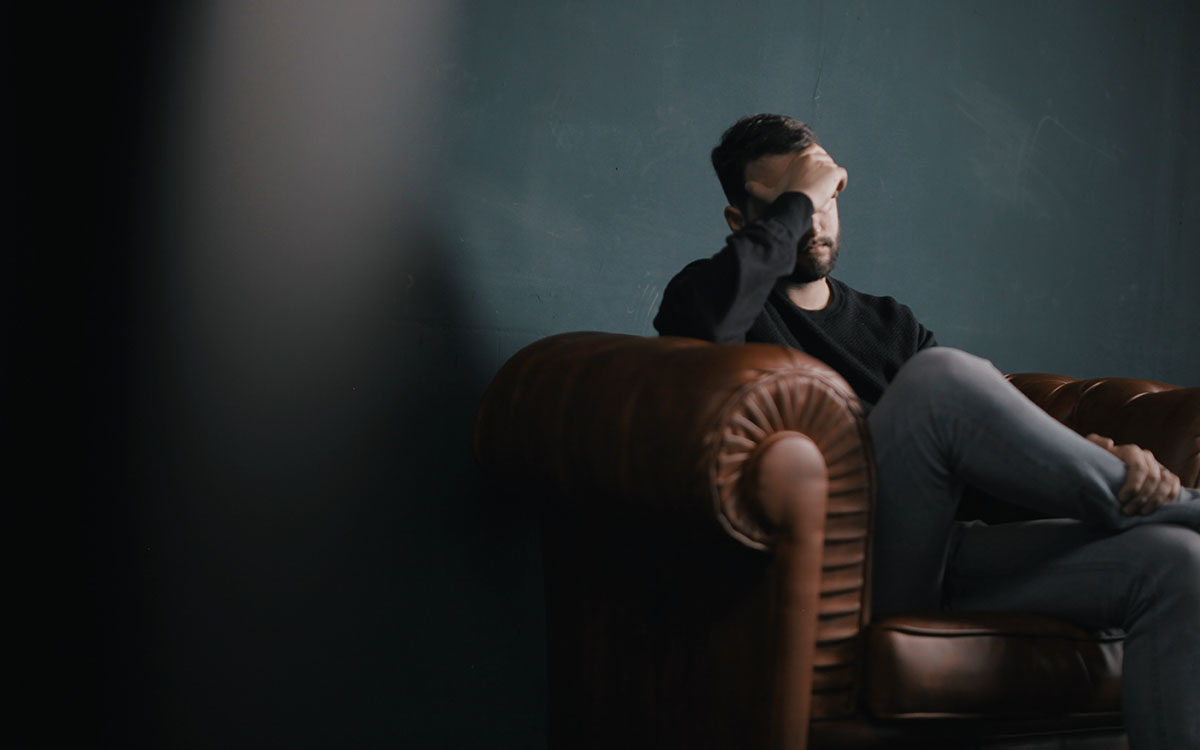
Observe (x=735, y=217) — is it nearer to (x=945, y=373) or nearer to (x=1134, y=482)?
(x=945, y=373)

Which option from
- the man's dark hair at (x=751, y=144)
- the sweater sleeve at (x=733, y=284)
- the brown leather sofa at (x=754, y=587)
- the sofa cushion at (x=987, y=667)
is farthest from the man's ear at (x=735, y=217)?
the sofa cushion at (x=987, y=667)

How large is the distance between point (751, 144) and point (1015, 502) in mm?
740

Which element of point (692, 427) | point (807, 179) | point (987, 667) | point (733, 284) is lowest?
point (987, 667)

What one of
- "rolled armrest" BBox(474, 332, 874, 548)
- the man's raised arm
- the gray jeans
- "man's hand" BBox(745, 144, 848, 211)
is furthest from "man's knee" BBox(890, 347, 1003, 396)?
"man's hand" BBox(745, 144, 848, 211)

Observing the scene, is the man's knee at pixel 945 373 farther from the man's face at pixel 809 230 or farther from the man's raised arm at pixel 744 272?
the man's face at pixel 809 230

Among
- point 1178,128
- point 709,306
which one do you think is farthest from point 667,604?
point 1178,128

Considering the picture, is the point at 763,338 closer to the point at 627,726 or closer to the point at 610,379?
the point at 610,379

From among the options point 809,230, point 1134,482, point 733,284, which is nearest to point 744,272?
point 733,284

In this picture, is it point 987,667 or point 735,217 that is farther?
point 735,217

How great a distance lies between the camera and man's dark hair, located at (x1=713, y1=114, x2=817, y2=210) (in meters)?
1.56

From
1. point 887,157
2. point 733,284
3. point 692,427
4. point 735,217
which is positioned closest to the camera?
point 692,427

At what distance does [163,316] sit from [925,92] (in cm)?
161

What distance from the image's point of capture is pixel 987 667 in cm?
105

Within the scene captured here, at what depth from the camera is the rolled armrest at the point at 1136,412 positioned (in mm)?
1383
